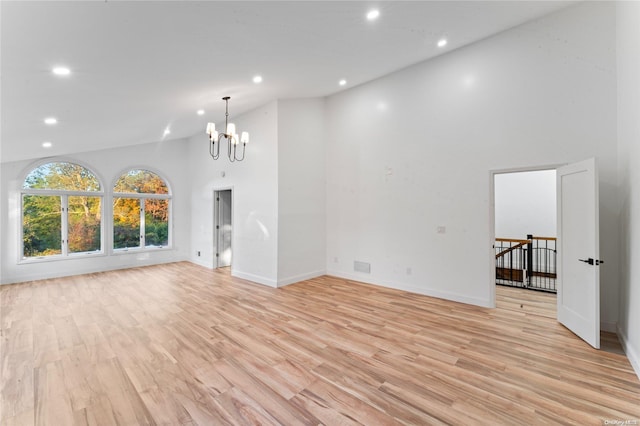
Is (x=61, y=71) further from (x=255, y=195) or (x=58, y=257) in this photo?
(x=58, y=257)

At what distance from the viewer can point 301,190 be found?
5.89 meters

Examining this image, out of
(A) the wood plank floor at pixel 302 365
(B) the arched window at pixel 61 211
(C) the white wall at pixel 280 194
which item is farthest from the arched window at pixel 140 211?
(A) the wood plank floor at pixel 302 365

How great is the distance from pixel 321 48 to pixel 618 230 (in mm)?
4353

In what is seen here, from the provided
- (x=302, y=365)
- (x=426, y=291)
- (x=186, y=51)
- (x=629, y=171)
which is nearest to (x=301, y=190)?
(x=426, y=291)

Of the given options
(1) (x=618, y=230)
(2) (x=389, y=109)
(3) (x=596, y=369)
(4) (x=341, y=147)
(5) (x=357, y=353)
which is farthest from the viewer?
(4) (x=341, y=147)

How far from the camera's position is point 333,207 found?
623 centimetres

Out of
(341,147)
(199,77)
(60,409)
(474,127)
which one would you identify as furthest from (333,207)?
(60,409)

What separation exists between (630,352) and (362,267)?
3710 mm

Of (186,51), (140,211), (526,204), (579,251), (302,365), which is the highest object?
(186,51)

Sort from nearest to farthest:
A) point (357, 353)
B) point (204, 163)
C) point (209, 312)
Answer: point (357, 353) → point (209, 312) → point (204, 163)

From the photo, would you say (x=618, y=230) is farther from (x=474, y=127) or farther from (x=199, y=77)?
(x=199, y=77)

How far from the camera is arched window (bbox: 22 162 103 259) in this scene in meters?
6.10

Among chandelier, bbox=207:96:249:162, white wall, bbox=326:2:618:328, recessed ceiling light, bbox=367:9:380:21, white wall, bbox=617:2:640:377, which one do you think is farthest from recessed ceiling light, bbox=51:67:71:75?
white wall, bbox=617:2:640:377

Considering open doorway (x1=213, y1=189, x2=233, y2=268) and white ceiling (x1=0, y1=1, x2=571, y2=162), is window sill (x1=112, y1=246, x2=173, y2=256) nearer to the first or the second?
open doorway (x1=213, y1=189, x2=233, y2=268)
